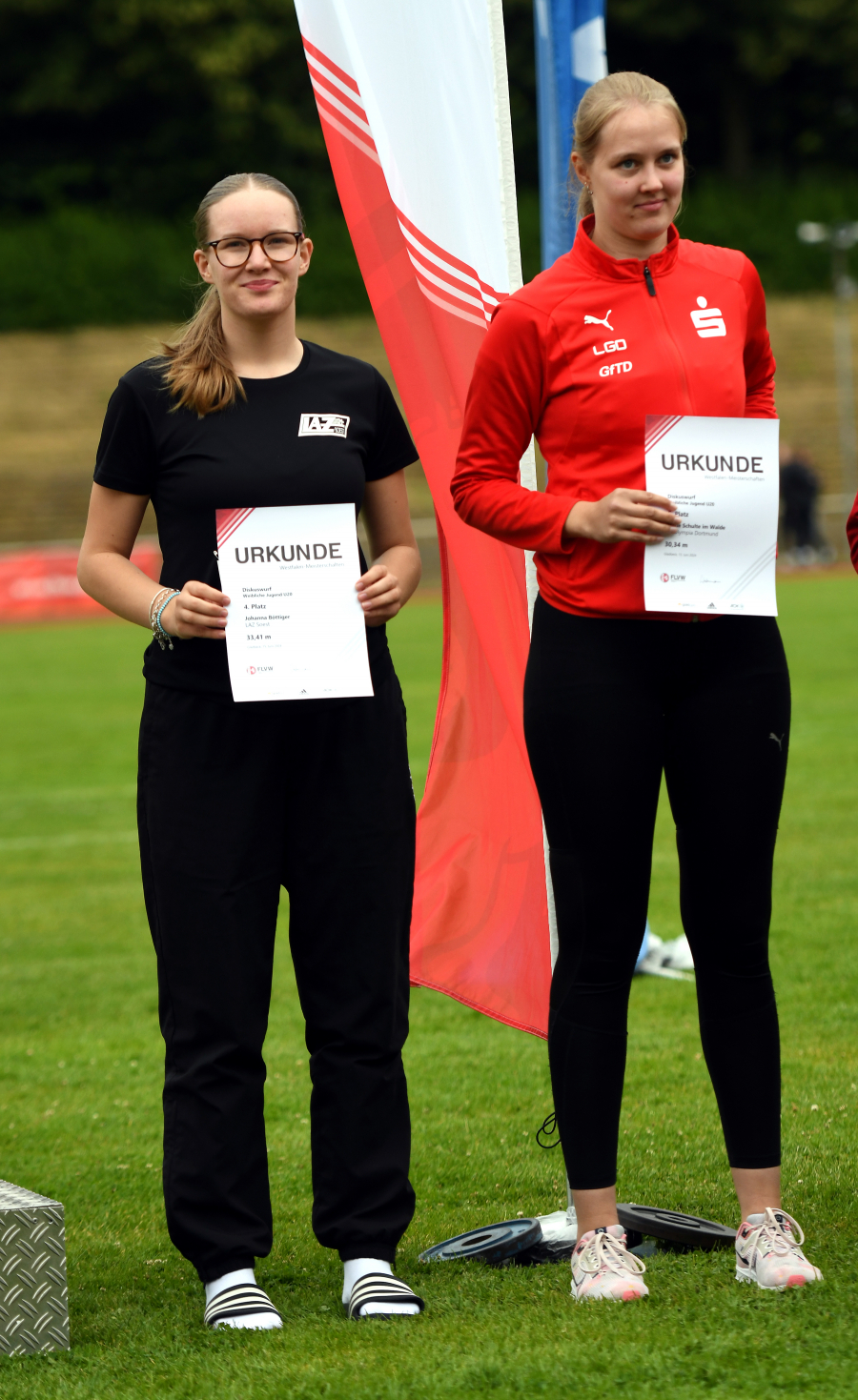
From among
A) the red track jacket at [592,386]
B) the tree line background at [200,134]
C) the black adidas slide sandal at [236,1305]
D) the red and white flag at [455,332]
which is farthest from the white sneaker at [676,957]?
the tree line background at [200,134]

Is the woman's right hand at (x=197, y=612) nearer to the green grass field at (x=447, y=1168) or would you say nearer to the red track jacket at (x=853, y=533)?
the green grass field at (x=447, y=1168)

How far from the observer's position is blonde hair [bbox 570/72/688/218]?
3.16 m

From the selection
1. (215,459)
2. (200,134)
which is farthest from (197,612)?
(200,134)

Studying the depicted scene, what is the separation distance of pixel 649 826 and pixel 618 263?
1037mm

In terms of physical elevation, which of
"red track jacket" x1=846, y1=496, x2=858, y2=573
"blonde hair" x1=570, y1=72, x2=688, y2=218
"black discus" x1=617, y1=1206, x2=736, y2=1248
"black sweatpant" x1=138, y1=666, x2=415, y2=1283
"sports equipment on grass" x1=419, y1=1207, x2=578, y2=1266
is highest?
"blonde hair" x1=570, y1=72, x2=688, y2=218

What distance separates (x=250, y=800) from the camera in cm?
333

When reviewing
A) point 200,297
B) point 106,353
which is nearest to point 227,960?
point 200,297

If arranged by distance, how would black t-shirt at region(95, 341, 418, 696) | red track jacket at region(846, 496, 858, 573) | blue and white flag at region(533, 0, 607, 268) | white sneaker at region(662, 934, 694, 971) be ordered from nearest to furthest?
1. black t-shirt at region(95, 341, 418, 696)
2. red track jacket at region(846, 496, 858, 573)
3. blue and white flag at region(533, 0, 607, 268)
4. white sneaker at region(662, 934, 694, 971)

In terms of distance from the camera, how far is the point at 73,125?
160 feet

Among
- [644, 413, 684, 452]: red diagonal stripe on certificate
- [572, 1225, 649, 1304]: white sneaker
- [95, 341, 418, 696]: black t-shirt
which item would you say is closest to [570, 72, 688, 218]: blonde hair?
[644, 413, 684, 452]: red diagonal stripe on certificate

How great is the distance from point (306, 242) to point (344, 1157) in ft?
5.80

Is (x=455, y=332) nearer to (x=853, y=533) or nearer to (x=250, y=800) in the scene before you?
(x=853, y=533)

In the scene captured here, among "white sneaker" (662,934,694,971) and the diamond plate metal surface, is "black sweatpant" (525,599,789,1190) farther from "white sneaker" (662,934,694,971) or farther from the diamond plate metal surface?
"white sneaker" (662,934,694,971)

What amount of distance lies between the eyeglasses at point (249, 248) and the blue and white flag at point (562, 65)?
115 centimetres
